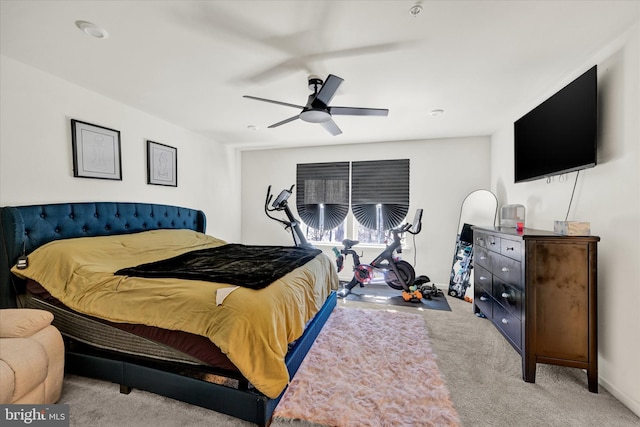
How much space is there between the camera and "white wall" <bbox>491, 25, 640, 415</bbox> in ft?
5.37

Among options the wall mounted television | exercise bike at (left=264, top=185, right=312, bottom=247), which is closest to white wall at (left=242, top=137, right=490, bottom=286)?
exercise bike at (left=264, top=185, right=312, bottom=247)

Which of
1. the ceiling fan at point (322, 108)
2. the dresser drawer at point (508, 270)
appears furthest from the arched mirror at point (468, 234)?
the ceiling fan at point (322, 108)

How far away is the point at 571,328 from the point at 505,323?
452mm

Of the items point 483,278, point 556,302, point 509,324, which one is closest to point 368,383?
point 509,324

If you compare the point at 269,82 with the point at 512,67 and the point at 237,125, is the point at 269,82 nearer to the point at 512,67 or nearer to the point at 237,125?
the point at 237,125

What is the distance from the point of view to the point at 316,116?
2434mm

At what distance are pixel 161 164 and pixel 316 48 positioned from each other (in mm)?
2619

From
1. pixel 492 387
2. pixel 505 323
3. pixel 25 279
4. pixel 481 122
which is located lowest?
pixel 492 387

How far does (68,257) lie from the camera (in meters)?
1.98

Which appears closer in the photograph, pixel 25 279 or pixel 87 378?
pixel 87 378

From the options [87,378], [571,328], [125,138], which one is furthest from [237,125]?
[571,328]

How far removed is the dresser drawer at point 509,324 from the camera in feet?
6.54

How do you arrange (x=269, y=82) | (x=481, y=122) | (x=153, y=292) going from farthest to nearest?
1. (x=481, y=122)
2. (x=269, y=82)
3. (x=153, y=292)

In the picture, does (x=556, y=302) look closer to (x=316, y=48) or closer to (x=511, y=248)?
(x=511, y=248)
